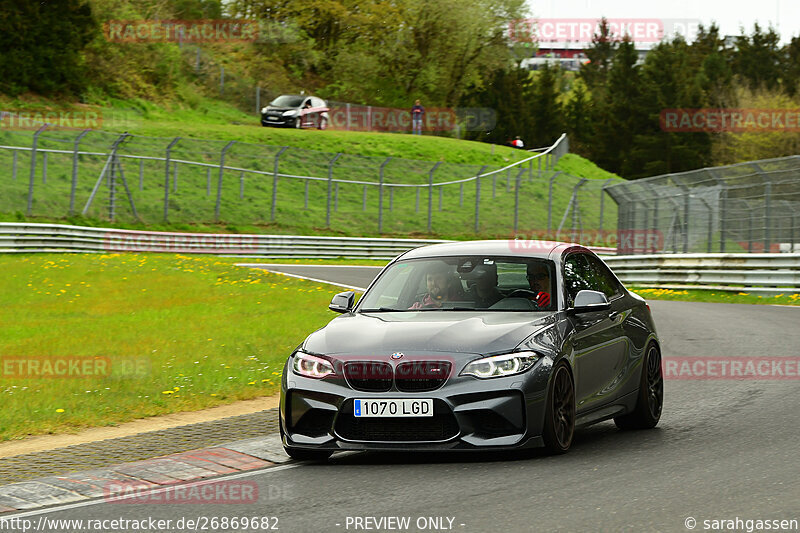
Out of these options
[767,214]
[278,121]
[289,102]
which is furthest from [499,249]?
[289,102]

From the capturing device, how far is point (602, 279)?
31.6 feet

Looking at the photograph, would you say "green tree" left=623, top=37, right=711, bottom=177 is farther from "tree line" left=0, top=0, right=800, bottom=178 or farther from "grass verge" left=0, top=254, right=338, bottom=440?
"grass verge" left=0, top=254, right=338, bottom=440

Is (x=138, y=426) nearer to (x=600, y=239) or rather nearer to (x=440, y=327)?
(x=440, y=327)

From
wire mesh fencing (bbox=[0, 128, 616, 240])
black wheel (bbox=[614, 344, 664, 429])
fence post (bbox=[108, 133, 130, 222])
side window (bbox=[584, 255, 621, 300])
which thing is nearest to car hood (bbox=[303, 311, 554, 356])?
side window (bbox=[584, 255, 621, 300])

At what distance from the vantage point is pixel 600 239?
163 feet

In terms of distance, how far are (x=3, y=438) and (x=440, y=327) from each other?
3.78 meters

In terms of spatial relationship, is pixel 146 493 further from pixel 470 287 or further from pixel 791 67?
pixel 791 67

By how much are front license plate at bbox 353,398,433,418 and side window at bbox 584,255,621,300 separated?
95.5 inches

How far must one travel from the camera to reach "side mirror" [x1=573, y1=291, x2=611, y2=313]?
832 centimetres

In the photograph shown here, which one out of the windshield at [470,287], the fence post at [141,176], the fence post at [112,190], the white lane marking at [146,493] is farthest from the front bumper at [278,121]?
the white lane marking at [146,493]

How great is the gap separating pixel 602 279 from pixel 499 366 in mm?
2389

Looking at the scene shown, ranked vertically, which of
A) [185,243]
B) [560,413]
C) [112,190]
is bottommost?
[185,243]

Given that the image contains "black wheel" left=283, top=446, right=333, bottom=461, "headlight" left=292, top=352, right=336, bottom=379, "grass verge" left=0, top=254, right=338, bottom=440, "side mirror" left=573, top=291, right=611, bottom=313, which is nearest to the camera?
"headlight" left=292, top=352, right=336, bottom=379

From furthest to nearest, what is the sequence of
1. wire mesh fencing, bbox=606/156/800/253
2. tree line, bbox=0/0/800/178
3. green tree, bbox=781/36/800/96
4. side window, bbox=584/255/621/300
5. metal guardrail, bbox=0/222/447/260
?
1. green tree, bbox=781/36/800/96
2. tree line, bbox=0/0/800/178
3. metal guardrail, bbox=0/222/447/260
4. wire mesh fencing, bbox=606/156/800/253
5. side window, bbox=584/255/621/300
